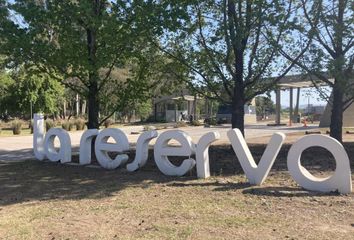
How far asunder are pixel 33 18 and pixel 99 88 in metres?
2.86

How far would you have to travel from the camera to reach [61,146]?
13867 millimetres

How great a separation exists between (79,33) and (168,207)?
745 cm

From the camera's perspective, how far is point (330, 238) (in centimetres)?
597

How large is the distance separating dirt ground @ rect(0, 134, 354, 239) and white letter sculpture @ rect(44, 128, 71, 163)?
2015 millimetres

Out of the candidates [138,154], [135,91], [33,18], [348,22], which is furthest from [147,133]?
[348,22]

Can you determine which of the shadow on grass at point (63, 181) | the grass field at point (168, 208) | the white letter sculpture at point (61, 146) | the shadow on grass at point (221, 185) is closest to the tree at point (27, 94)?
the white letter sculpture at point (61, 146)

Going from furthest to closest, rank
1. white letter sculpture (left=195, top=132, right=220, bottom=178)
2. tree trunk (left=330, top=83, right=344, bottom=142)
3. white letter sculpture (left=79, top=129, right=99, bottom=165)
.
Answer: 1. tree trunk (left=330, top=83, right=344, bottom=142)
2. white letter sculpture (left=79, top=129, right=99, bottom=165)
3. white letter sculpture (left=195, top=132, right=220, bottom=178)

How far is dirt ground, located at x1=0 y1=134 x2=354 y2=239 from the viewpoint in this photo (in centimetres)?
643

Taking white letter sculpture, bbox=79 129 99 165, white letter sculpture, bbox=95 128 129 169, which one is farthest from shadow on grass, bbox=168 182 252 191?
white letter sculpture, bbox=79 129 99 165

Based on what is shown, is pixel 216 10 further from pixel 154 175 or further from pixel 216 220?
pixel 216 220

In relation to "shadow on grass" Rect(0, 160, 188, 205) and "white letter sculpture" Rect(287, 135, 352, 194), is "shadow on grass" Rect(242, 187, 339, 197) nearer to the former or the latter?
"white letter sculpture" Rect(287, 135, 352, 194)

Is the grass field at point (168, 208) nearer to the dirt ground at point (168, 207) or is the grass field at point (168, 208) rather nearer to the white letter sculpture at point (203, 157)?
the dirt ground at point (168, 207)

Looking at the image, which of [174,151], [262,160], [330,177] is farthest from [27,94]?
[330,177]

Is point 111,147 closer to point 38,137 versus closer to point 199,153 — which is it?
point 199,153
